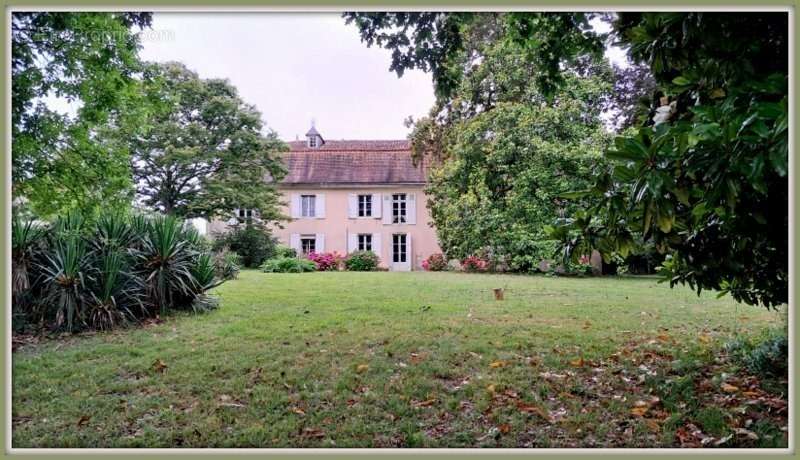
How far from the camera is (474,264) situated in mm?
11969

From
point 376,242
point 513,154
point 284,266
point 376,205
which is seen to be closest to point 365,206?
point 376,205

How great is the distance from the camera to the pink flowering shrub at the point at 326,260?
44.2 ft

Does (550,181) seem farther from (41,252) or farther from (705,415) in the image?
(41,252)

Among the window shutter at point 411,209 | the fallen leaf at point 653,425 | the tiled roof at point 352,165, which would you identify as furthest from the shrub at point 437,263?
the fallen leaf at point 653,425

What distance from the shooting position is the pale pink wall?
15180mm

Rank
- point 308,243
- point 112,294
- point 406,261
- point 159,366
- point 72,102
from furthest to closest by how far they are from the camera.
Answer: point 308,243 → point 406,261 → point 112,294 → point 72,102 → point 159,366

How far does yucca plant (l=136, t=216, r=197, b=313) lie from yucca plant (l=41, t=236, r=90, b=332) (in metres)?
0.60

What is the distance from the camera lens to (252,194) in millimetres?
12938

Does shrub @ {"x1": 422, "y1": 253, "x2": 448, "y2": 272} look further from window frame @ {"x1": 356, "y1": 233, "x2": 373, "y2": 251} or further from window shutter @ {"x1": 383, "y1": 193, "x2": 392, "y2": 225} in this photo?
window frame @ {"x1": 356, "y1": 233, "x2": 373, "y2": 251}

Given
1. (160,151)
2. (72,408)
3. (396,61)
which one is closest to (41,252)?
(72,408)

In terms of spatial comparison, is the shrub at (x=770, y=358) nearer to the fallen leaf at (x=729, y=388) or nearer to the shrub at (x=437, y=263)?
the fallen leaf at (x=729, y=388)

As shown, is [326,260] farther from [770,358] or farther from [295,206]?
[770,358]

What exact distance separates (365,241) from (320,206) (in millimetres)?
1991

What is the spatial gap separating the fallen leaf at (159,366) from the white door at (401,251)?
472 inches
